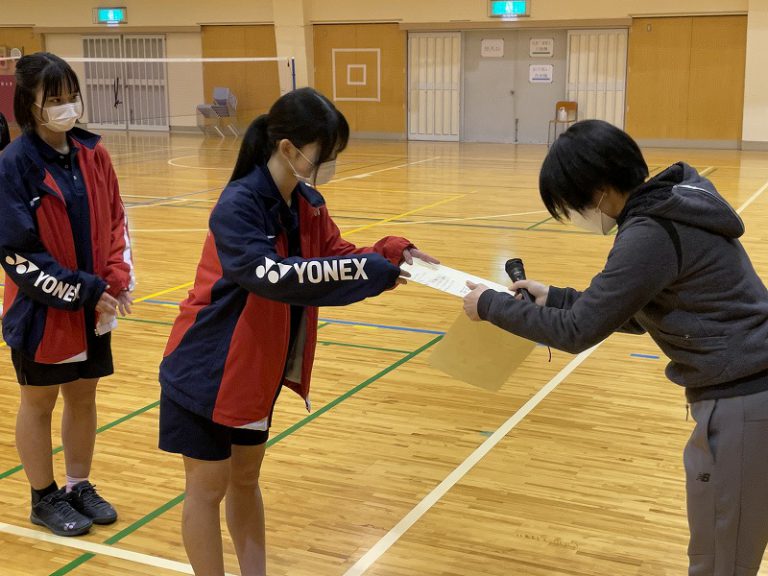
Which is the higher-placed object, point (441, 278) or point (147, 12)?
point (147, 12)

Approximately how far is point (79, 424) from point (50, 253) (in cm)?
70

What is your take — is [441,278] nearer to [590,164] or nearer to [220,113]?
[590,164]

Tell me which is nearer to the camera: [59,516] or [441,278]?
[441,278]

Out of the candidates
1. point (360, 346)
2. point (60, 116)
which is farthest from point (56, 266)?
point (360, 346)

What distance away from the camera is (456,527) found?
11.7ft

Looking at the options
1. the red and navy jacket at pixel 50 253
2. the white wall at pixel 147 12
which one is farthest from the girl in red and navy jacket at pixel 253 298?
the white wall at pixel 147 12

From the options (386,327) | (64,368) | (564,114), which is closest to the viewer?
(64,368)

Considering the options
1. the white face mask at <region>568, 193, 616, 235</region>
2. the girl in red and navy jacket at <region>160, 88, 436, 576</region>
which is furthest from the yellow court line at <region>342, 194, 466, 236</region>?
the white face mask at <region>568, 193, 616, 235</region>

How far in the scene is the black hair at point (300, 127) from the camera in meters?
2.38

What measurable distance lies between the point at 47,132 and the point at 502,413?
2.60m

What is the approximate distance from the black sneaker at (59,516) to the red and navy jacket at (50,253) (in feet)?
2.01

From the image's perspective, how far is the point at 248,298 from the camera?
2.45m

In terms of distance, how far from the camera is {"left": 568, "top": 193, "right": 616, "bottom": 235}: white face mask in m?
2.24

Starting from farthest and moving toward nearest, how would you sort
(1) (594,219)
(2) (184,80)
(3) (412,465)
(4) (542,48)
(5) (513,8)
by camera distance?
(2) (184,80), (4) (542,48), (5) (513,8), (3) (412,465), (1) (594,219)
